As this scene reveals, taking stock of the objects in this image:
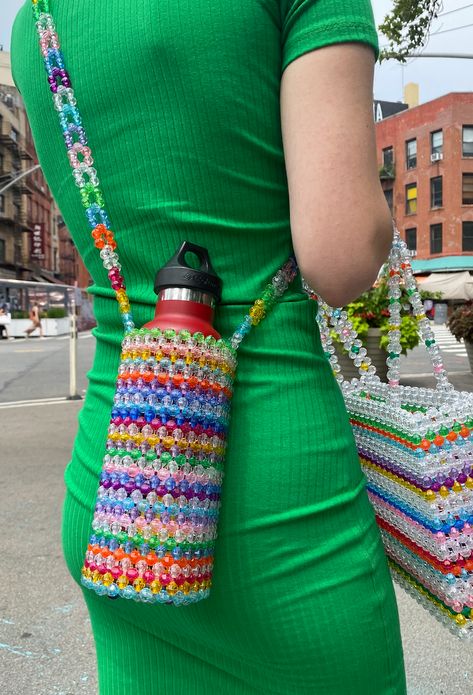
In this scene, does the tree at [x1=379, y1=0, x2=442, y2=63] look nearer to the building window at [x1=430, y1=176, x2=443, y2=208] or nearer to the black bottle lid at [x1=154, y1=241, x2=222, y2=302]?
the black bottle lid at [x1=154, y1=241, x2=222, y2=302]

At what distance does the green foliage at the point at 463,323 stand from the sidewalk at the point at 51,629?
732 centimetres

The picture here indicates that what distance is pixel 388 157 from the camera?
41031mm

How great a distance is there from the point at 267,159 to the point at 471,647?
238 cm

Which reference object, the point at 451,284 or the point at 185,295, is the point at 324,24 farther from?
the point at 451,284

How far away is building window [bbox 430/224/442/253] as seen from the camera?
38.2 meters

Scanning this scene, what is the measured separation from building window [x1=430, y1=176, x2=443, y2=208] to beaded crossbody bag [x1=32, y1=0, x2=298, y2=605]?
130 feet

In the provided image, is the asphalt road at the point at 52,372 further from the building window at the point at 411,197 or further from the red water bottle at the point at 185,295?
A: the building window at the point at 411,197

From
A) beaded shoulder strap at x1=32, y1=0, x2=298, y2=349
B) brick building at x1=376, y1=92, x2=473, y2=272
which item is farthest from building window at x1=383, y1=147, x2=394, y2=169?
beaded shoulder strap at x1=32, y1=0, x2=298, y2=349

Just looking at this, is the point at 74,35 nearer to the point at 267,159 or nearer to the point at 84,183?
the point at 84,183

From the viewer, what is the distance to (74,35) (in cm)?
85

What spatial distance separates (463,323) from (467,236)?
30.2 m

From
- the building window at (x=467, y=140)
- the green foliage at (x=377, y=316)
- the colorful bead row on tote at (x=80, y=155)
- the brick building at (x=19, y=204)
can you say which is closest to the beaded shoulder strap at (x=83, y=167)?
the colorful bead row on tote at (x=80, y=155)

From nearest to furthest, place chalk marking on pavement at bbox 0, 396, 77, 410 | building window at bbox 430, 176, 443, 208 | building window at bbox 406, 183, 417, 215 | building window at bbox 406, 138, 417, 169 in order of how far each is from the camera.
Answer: chalk marking on pavement at bbox 0, 396, 77, 410 → building window at bbox 430, 176, 443, 208 → building window at bbox 406, 183, 417, 215 → building window at bbox 406, 138, 417, 169

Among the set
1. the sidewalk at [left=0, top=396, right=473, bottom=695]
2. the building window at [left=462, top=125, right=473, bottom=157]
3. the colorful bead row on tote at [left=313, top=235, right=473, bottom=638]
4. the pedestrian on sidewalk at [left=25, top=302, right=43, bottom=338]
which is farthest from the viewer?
the building window at [left=462, top=125, right=473, bottom=157]
